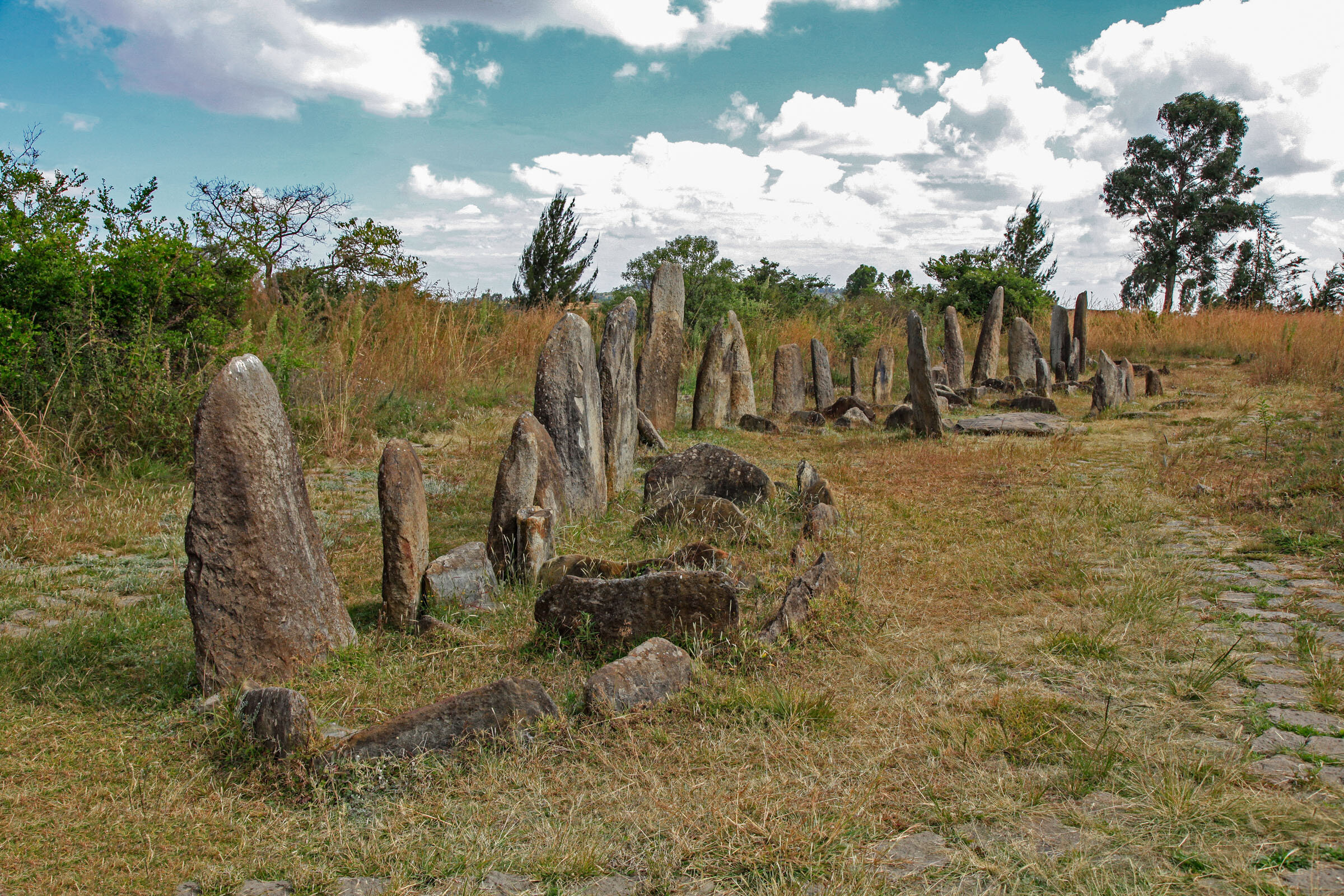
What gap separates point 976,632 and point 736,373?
27.9 feet

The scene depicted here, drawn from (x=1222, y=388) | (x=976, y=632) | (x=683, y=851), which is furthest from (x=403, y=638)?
(x=1222, y=388)

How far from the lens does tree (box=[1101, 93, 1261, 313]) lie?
1332 inches

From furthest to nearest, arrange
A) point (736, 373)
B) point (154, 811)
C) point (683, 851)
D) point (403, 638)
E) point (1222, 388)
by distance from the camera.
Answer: point (1222, 388) → point (736, 373) → point (403, 638) → point (154, 811) → point (683, 851)

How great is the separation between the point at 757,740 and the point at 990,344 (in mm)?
16001

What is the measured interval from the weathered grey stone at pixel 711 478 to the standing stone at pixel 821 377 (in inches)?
299

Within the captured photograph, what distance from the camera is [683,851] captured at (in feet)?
9.28

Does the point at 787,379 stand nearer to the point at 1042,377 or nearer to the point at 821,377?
the point at 821,377

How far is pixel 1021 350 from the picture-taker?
57.6 feet

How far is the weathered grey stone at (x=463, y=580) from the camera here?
15.7 feet

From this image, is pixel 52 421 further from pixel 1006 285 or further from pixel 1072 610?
pixel 1006 285

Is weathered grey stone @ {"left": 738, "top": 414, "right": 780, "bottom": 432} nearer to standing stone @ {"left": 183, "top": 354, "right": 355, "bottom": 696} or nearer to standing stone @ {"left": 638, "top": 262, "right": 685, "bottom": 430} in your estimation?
standing stone @ {"left": 638, "top": 262, "right": 685, "bottom": 430}

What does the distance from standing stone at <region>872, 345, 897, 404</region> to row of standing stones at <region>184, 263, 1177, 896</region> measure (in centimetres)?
905

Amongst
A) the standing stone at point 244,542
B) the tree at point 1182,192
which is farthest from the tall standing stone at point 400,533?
the tree at point 1182,192

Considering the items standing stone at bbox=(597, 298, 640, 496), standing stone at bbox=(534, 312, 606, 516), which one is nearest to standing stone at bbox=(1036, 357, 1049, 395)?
standing stone at bbox=(597, 298, 640, 496)
